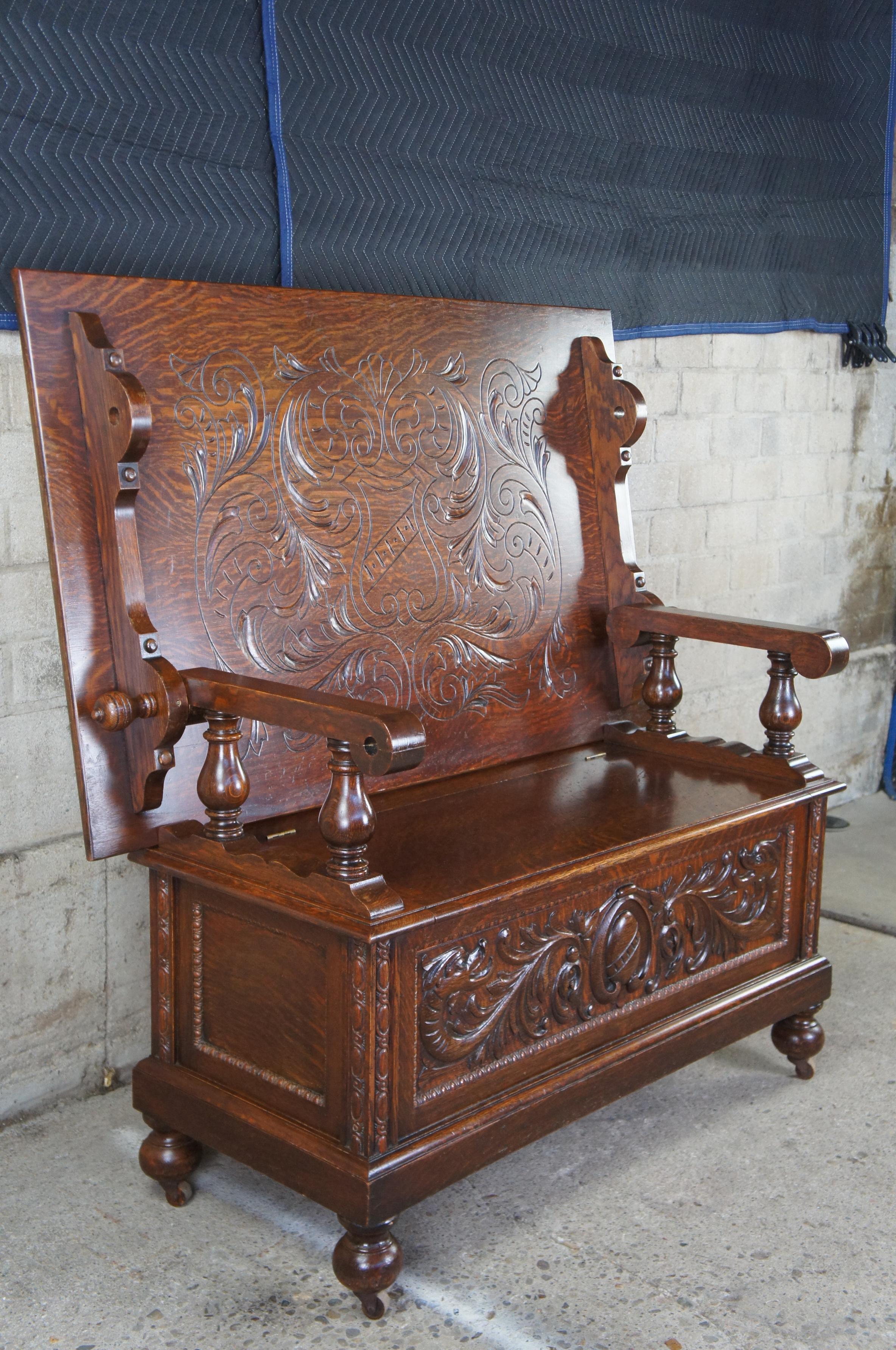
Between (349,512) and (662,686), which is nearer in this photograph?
(349,512)

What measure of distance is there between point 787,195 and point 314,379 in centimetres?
223

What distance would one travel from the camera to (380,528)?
2.54 metres

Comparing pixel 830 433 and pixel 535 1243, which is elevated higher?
pixel 830 433

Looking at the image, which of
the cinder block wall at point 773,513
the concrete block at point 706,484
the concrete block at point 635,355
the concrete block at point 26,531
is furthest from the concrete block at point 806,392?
the concrete block at point 26,531

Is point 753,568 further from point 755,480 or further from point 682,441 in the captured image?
point 682,441

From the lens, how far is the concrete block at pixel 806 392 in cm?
427

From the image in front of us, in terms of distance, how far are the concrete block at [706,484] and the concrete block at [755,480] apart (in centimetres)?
4

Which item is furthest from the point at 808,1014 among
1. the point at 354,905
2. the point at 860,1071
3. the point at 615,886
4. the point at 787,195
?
the point at 787,195

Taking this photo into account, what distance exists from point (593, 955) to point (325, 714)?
28.3 inches

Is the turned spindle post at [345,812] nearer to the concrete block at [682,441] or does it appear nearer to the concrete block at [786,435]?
the concrete block at [682,441]

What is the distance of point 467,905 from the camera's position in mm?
2004

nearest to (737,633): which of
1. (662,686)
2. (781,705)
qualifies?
(781,705)

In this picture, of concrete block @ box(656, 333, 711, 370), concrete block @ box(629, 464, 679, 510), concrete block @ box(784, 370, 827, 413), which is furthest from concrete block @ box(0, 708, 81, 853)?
concrete block @ box(784, 370, 827, 413)

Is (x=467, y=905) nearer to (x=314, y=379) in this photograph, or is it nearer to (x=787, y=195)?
(x=314, y=379)
